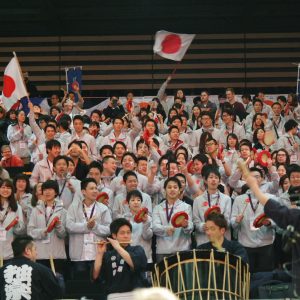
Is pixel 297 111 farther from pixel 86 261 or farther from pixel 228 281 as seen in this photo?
pixel 228 281

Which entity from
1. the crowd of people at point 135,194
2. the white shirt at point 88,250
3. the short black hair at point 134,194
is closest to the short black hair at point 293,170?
the crowd of people at point 135,194

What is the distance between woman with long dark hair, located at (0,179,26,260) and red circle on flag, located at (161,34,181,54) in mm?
7267

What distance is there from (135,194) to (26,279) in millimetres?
2898

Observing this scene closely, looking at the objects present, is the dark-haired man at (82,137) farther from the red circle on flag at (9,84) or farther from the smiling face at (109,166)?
the smiling face at (109,166)

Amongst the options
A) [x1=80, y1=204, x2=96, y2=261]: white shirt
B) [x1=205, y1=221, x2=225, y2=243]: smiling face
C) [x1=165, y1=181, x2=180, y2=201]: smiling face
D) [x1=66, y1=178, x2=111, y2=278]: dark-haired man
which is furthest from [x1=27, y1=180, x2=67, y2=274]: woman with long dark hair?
[x1=205, y1=221, x2=225, y2=243]: smiling face

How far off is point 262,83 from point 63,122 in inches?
353

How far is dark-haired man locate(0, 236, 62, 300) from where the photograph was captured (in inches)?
314

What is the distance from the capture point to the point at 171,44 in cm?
1717

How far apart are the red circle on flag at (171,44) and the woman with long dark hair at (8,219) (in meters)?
7.27

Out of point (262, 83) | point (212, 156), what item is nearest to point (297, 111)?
point (212, 156)

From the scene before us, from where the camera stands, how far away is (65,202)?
11.4 meters

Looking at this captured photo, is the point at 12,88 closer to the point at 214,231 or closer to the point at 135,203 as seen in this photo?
the point at 135,203

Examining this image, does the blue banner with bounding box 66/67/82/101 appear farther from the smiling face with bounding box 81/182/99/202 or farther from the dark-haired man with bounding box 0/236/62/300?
the dark-haired man with bounding box 0/236/62/300

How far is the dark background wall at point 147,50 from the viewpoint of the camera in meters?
21.7
